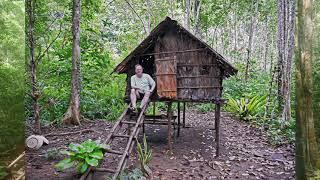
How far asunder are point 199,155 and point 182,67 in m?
2.01

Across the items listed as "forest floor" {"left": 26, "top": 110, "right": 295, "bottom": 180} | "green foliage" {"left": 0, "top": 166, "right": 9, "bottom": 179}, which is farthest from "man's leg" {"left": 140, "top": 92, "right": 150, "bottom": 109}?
"green foliage" {"left": 0, "top": 166, "right": 9, "bottom": 179}

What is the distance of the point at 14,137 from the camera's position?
278 cm

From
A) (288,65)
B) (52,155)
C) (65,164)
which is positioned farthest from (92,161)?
(288,65)

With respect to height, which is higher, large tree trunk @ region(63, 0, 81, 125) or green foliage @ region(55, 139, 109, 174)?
large tree trunk @ region(63, 0, 81, 125)

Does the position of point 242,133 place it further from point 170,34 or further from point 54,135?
point 54,135

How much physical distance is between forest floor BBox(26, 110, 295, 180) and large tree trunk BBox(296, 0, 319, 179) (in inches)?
98.1

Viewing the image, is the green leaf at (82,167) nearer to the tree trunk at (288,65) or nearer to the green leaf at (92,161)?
the green leaf at (92,161)

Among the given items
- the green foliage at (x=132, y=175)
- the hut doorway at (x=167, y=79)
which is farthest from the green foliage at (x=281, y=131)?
the green foliage at (x=132, y=175)

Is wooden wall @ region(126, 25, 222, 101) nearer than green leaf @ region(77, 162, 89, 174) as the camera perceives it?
No

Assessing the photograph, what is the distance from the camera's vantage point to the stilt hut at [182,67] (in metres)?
6.50

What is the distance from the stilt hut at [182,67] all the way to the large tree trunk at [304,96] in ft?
10.6

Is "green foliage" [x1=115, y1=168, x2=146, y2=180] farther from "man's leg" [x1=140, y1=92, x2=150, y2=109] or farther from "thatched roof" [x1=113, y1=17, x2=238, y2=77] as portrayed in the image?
"thatched roof" [x1=113, y1=17, x2=238, y2=77]

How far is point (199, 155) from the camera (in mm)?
6535

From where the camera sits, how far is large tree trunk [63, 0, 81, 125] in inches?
317
